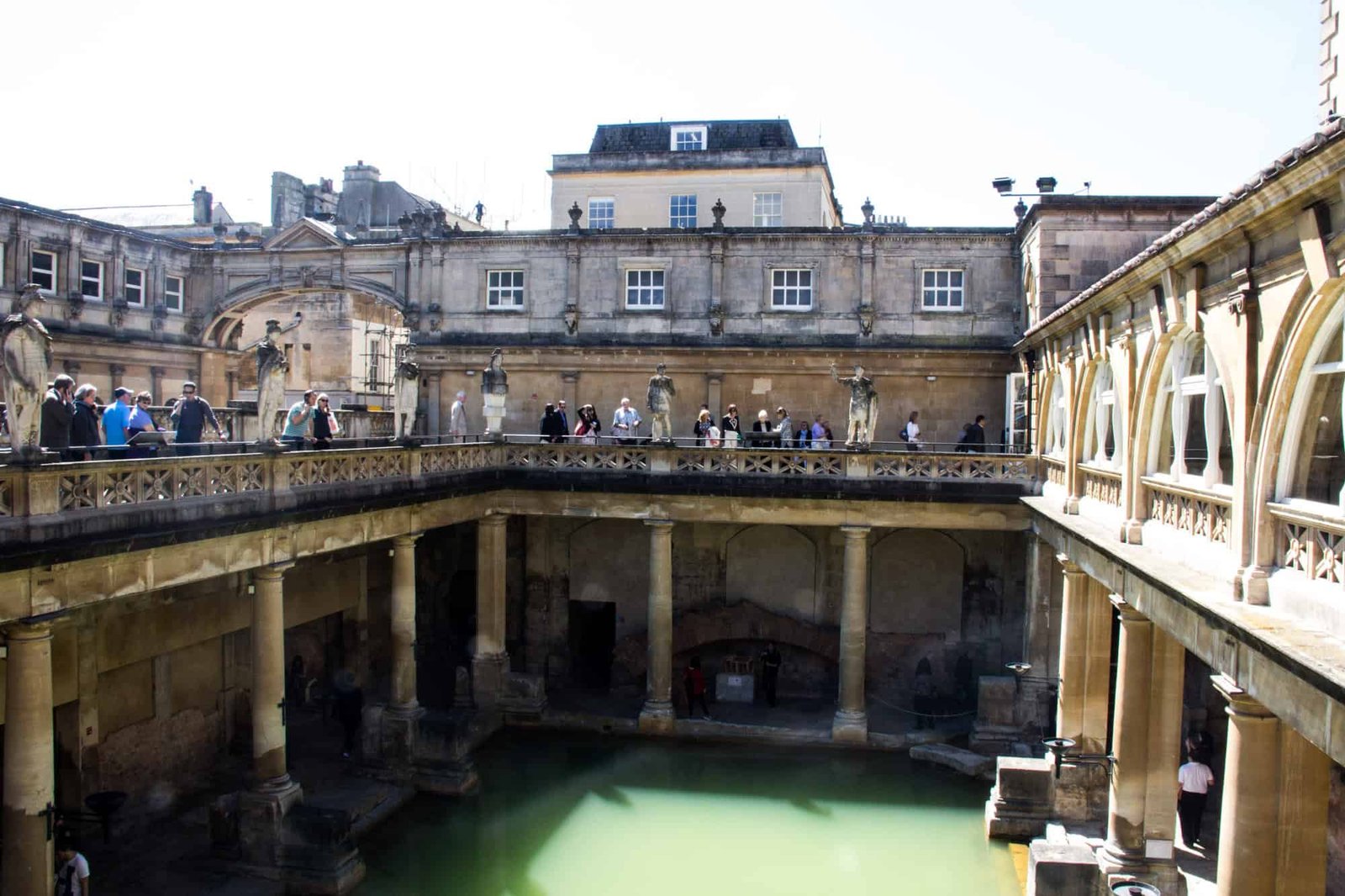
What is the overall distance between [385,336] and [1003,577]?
28629 millimetres

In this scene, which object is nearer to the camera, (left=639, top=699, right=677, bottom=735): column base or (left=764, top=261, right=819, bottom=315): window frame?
(left=639, top=699, right=677, bottom=735): column base

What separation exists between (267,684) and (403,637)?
4.54 m

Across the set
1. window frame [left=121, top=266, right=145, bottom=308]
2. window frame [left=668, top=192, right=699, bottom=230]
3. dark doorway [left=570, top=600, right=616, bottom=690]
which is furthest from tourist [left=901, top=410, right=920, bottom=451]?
window frame [left=121, top=266, right=145, bottom=308]

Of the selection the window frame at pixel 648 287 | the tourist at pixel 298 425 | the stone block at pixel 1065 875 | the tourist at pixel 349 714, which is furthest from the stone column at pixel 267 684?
the window frame at pixel 648 287

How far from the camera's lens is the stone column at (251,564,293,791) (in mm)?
15828

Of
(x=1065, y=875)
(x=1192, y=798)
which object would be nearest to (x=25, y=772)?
(x=1065, y=875)

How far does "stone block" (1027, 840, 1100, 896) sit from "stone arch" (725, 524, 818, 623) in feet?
44.0

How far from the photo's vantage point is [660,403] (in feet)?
72.7

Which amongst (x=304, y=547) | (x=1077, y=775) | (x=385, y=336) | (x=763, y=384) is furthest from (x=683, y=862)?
(x=385, y=336)

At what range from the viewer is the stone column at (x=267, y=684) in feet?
51.9

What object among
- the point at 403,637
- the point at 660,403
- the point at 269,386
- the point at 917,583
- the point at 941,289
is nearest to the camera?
the point at 269,386

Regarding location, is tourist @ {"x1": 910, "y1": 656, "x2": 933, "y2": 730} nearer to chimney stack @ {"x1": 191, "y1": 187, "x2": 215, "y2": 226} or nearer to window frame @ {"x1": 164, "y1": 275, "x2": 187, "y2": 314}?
window frame @ {"x1": 164, "y1": 275, "x2": 187, "y2": 314}

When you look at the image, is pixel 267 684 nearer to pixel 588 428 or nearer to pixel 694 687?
pixel 588 428

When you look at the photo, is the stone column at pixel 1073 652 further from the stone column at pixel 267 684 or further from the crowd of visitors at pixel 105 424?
the crowd of visitors at pixel 105 424
